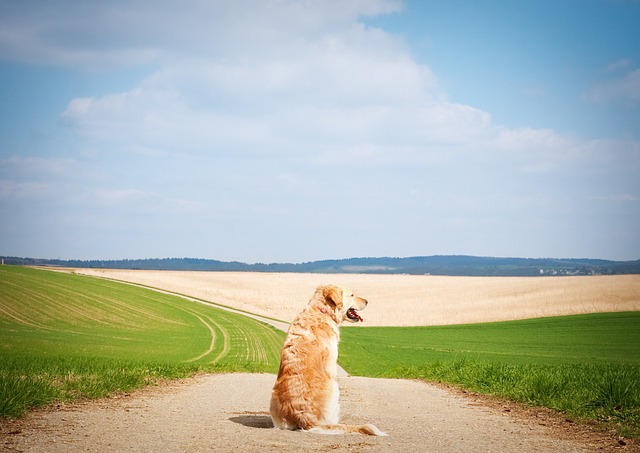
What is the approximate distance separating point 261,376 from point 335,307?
1345 cm

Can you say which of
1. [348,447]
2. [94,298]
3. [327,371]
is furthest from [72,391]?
[94,298]

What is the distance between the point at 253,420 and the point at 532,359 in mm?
28231

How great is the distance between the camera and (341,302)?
415 inches

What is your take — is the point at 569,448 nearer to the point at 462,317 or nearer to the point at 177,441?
the point at 177,441

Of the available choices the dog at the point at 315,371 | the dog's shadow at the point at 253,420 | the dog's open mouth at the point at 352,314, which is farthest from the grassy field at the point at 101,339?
the dog's open mouth at the point at 352,314

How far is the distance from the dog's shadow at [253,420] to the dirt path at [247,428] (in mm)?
19

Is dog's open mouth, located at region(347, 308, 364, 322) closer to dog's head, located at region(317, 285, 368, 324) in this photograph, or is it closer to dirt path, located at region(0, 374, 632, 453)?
dog's head, located at region(317, 285, 368, 324)

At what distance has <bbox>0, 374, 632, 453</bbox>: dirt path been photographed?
8.81 meters

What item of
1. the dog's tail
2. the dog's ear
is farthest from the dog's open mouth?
the dog's tail

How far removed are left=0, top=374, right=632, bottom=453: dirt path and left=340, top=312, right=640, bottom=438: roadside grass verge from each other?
134cm

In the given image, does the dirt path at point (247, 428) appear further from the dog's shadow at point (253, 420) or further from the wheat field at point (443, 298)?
the wheat field at point (443, 298)

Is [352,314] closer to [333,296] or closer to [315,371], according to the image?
[333,296]

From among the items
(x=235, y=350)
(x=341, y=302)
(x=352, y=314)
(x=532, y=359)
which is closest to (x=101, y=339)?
(x=235, y=350)

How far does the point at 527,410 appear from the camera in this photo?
13.6 m
